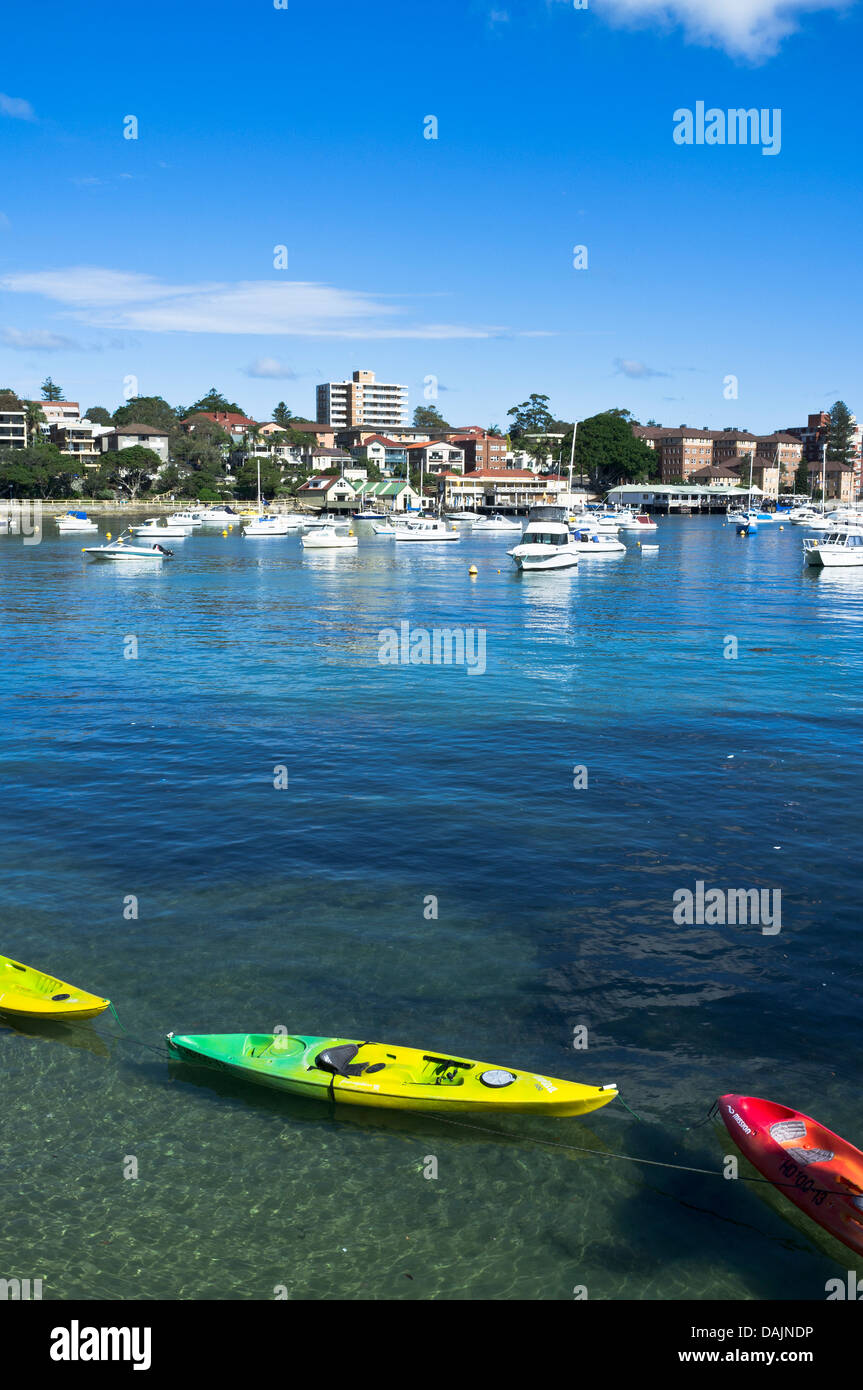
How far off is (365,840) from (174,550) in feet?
325

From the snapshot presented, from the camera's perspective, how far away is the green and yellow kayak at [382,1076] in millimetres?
13219

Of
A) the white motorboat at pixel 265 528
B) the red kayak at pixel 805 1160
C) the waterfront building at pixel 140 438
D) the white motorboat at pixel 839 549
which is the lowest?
the red kayak at pixel 805 1160

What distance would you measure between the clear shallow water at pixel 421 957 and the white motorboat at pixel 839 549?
52.9m

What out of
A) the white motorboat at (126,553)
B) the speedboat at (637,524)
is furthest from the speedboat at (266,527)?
the speedboat at (637,524)

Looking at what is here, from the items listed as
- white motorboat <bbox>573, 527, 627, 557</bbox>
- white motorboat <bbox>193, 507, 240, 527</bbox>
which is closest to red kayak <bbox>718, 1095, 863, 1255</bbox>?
white motorboat <bbox>573, 527, 627, 557</bbox>

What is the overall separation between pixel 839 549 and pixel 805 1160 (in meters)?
85.4

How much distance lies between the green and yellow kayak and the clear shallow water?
0.39 metres

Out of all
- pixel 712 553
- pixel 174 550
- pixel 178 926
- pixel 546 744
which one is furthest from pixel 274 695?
pixel 712 553

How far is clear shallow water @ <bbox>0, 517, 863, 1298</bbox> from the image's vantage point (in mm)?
11617

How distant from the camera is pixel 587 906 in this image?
19688mm

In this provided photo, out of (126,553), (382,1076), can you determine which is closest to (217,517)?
(126,553)

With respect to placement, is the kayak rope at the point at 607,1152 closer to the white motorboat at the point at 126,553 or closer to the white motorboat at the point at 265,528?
the white motorboat at the point at 126,553

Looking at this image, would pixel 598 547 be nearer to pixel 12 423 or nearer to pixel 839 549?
pixel 839 549

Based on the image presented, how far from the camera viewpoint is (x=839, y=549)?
89.3 metres
